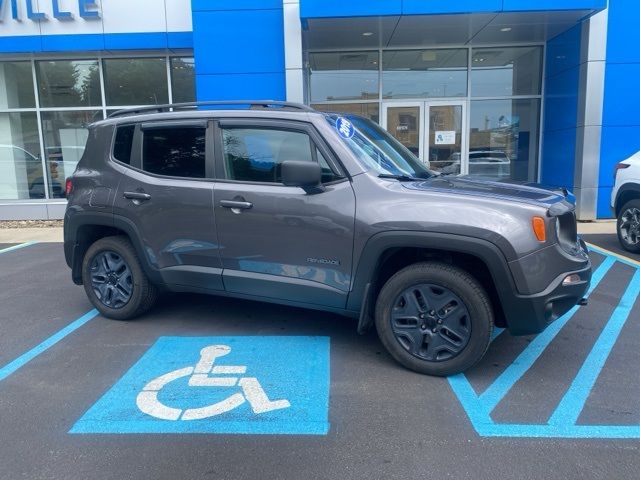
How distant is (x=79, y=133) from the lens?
12.4 m

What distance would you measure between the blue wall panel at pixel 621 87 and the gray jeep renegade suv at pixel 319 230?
23.4 feet

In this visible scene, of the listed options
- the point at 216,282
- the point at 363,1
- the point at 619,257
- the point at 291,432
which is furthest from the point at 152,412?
the point at 363,1

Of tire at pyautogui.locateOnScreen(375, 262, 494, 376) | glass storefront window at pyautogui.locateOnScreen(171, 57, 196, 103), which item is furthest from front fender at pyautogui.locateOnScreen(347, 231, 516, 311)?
glass storefront window at pyautogui.locateOnScreen(171, 57, 196, 103)

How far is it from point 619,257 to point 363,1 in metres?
5.83

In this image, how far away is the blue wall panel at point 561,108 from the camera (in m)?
10.4

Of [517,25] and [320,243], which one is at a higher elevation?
[517,25]

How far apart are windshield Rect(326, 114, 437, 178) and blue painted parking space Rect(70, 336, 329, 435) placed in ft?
5.02

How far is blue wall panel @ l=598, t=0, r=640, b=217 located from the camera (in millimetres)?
9852

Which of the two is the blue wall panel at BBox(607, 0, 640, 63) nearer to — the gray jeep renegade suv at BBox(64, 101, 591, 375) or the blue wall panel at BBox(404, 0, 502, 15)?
the blue wall panel at BBox(404, 0, 502, 15)

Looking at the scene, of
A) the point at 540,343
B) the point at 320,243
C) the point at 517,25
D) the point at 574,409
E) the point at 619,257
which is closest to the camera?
the point at 574,409

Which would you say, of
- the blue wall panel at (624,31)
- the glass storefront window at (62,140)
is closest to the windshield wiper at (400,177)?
the blue wall panel at (624,31)

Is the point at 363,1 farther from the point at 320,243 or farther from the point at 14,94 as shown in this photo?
the point at 14,94

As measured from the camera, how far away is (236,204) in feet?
13.6

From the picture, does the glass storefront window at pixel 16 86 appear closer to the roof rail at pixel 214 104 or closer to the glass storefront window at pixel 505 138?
the roof rail at pixel 214 104
